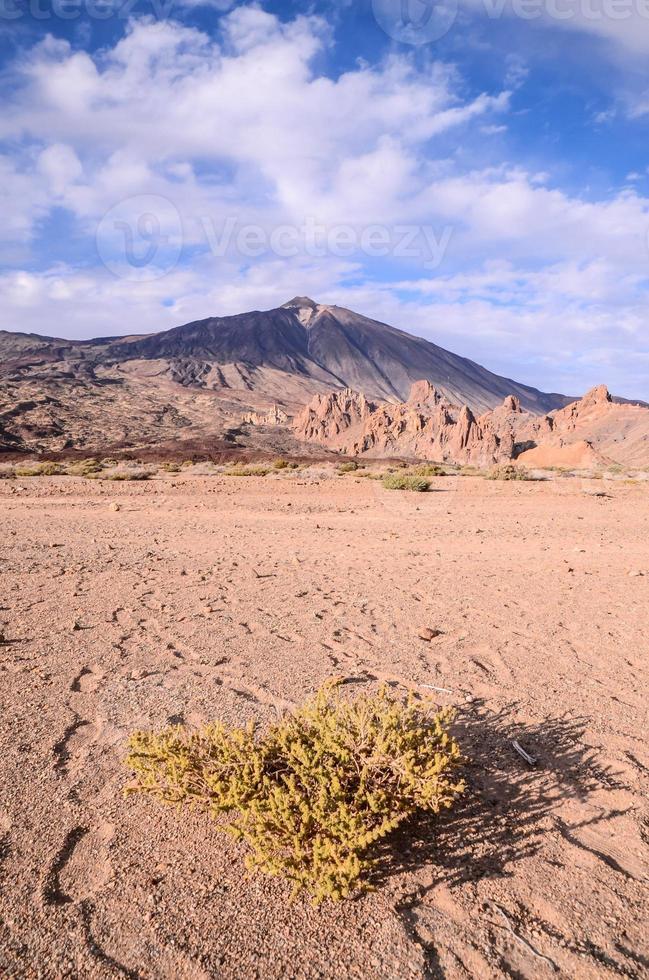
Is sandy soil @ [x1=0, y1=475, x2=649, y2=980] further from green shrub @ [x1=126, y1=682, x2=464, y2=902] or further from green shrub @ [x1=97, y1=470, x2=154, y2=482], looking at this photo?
green shrub @ [x1=97, y1=470, x2=154, y2=482]

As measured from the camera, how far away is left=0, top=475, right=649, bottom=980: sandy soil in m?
2.01

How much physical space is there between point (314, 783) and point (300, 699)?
52.1 inches

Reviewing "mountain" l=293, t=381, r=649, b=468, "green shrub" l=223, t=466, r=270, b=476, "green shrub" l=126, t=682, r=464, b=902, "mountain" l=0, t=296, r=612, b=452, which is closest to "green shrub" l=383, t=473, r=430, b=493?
"green shrub" l=223, t=466, r=270, b=476

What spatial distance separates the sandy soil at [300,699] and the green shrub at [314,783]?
0.16 meters

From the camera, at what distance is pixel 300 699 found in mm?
3793

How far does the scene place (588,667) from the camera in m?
4.49

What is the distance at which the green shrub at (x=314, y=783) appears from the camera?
2164 millimetres

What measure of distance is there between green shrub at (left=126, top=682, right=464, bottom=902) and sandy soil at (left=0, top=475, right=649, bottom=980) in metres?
0.16

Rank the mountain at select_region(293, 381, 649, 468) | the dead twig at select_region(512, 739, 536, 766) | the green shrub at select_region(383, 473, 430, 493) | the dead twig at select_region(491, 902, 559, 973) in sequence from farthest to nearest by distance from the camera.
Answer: the mountain at select_region(293, 381, 649, 468) → the green shrub at select_region(383, 473, 430, 493) → the dead twig at select_region(512, 739, 536, 766) → the dead twig at select_region(491, 902, 559, 973)

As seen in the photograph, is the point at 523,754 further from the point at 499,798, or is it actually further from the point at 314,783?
the point at 314,783

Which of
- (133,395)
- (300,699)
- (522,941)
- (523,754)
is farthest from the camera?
(133,395)

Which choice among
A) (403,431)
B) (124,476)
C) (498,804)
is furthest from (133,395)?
(498,804)

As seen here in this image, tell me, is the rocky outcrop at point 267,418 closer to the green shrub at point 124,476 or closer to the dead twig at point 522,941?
the green shrub at point 124,476

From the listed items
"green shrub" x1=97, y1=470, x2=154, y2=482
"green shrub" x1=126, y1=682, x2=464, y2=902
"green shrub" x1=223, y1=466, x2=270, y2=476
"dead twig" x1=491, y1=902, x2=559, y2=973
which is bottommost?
"green shrub" x1=97, y1=470, x2=154, y2=482
